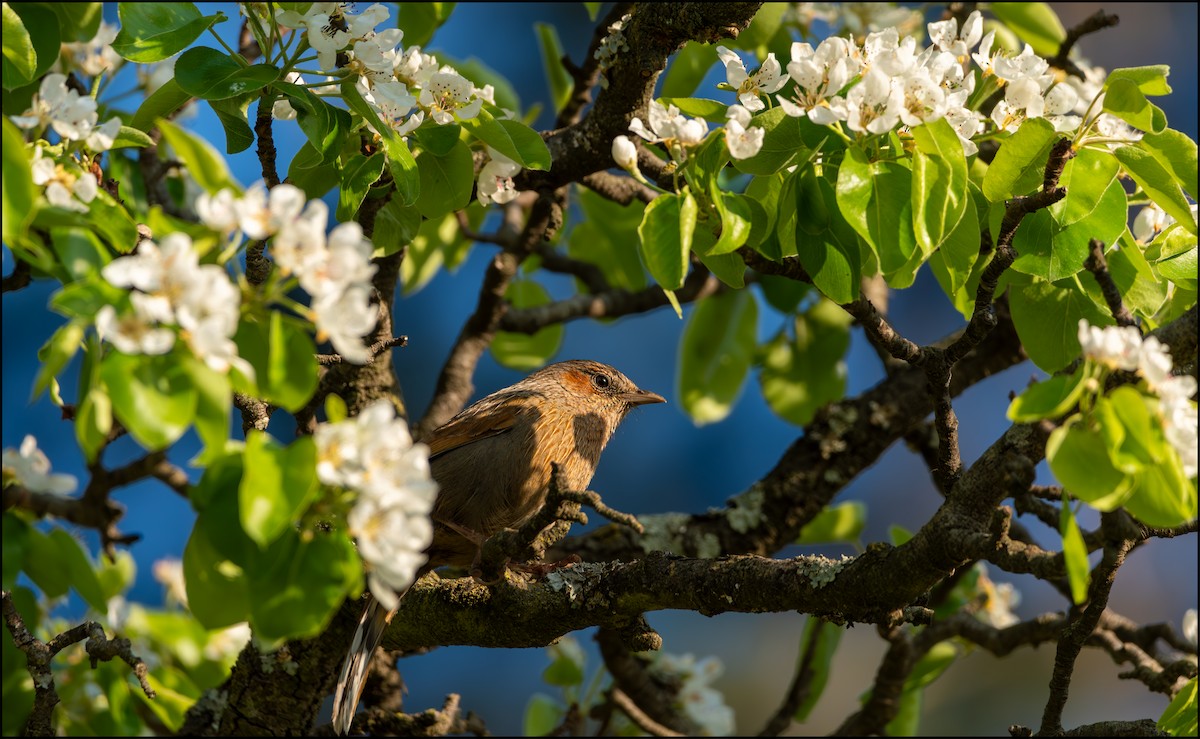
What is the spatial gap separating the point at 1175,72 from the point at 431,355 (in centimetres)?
559

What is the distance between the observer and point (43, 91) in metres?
2.26

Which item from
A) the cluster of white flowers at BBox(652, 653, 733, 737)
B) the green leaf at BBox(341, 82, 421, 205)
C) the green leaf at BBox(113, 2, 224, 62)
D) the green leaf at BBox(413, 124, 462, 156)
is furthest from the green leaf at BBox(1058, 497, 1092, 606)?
the cluster of white flowers at BBox(652, 653, 733, 737)

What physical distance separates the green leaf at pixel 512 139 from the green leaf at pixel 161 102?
2.20 feet

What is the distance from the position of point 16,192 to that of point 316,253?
0.48 metres

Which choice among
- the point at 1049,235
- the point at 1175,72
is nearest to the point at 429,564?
the point at 1049,235

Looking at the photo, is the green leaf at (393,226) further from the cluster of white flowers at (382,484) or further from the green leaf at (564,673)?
the green leaf at (564,673)

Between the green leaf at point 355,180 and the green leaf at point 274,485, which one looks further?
the green leaf at point 355,180

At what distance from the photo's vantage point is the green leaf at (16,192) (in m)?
1.74

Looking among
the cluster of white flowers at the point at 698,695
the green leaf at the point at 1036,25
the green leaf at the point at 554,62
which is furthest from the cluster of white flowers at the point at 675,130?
the cluster of white flowers at the point at 698,695

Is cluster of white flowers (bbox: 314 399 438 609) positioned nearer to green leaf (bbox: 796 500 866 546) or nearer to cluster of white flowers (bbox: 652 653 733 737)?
green leaf (bbox: 796 500 866 546)

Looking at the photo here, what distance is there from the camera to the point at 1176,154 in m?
2.46

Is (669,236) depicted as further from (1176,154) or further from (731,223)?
(1176,154)

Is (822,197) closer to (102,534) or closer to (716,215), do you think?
(716,215)

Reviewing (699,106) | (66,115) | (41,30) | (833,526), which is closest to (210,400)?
(66,115)
